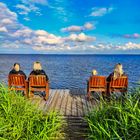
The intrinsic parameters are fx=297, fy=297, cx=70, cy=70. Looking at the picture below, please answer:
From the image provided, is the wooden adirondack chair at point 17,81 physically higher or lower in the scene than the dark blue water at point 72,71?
higher

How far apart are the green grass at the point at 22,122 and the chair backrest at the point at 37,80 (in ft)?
11.3

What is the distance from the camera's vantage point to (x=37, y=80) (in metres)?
10.5

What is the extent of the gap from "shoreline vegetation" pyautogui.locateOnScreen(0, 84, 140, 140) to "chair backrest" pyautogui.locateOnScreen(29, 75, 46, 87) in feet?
11.8

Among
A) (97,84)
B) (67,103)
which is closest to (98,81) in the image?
(97,84)

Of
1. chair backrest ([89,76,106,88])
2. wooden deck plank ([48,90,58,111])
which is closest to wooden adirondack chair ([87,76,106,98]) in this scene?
chair backrest ([89,76,106,88])

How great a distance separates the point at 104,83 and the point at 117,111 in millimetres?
4515

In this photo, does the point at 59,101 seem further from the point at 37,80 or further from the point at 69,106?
the point at 37,80

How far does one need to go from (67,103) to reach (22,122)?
13.8 feet

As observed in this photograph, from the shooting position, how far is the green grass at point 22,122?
5469 millimetres

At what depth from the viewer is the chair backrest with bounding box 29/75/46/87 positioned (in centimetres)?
1047

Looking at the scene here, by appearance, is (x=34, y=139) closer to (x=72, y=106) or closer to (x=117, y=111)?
(x=117, y=111)

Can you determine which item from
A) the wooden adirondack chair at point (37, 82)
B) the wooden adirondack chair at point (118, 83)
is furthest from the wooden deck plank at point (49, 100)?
the wooden adirondack chair at point (118, 83)

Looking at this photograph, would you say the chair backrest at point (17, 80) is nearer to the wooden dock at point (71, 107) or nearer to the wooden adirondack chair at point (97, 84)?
the wooden dock at point (71, 107)

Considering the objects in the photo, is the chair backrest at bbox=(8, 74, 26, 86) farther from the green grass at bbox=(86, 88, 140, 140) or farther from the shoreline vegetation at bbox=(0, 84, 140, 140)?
the green grass at bbox=(86, 88, 140, 140)
